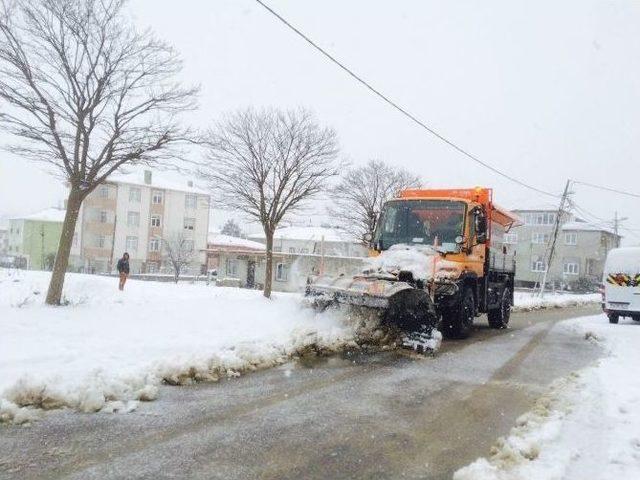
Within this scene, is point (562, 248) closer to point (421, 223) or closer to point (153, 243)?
point (153, 243)

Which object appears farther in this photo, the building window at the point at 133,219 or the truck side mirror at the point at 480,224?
the building window at the point at 133,219

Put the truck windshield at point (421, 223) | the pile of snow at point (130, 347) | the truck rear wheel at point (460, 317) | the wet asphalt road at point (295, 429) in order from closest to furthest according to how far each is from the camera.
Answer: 1. the wet asphalt road at point (295, 429)
2. the pile of snow at point (130, 347)
3. the truck windshield at point (421, 223)
4. the truck rear wheel at point (460, 317)

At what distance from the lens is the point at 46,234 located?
66750 mm

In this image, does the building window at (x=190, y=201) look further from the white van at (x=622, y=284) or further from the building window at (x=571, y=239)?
the white van at (x=622, y=284)

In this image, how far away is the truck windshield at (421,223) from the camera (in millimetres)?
10227

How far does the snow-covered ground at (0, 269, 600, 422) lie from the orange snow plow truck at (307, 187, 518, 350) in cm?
83

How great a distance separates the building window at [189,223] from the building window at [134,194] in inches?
231

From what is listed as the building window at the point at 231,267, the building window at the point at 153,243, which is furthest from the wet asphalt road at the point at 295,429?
the building window at the point at 153,243

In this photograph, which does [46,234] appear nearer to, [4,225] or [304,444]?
[4,225]

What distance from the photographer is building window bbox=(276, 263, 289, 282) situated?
43938mm

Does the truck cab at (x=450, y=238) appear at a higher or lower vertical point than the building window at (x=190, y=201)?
lower

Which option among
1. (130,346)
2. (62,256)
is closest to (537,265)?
(62,256)

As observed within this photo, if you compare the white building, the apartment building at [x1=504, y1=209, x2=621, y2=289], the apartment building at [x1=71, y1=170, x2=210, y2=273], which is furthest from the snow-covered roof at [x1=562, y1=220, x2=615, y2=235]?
the apartment building at [x1=71, y1=170, x2=210, y2=273]

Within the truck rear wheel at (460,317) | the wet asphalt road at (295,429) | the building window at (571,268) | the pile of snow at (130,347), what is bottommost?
the wet asphalt road at (295,429)
